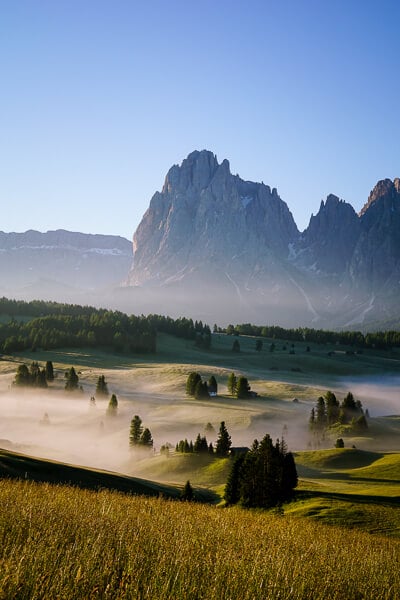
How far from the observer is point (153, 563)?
12.6 m

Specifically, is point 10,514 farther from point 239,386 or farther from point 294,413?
point 239,386

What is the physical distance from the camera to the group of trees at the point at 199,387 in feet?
559

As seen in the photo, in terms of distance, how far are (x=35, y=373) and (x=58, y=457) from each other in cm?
7140

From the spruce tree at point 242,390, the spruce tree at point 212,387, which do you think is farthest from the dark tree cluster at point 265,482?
the spruce tree at point 212,387

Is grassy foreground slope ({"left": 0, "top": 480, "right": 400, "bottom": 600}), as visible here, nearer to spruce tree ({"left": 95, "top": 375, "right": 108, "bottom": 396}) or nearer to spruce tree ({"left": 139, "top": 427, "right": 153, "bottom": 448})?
spruce tree ({"left": 139, "top": 427, "right": 153, "bottom": 448})

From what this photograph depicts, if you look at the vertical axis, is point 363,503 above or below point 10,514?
below

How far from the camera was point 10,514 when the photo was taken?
1564 centimetres

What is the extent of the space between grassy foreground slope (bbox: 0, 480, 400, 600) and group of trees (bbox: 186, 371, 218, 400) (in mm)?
151783

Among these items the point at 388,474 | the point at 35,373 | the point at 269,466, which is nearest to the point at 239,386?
the point at 35,373

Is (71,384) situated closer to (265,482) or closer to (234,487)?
(234,487)

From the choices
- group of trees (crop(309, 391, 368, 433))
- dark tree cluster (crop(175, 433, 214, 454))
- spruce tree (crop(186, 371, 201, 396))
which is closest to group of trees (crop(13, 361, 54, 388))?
spruce tree (crop(186, 371, 201, 396))

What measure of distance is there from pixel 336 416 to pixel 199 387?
41913mm

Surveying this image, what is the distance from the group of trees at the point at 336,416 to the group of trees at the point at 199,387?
112 feet

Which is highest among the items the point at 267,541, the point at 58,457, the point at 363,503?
the point at 267,541
